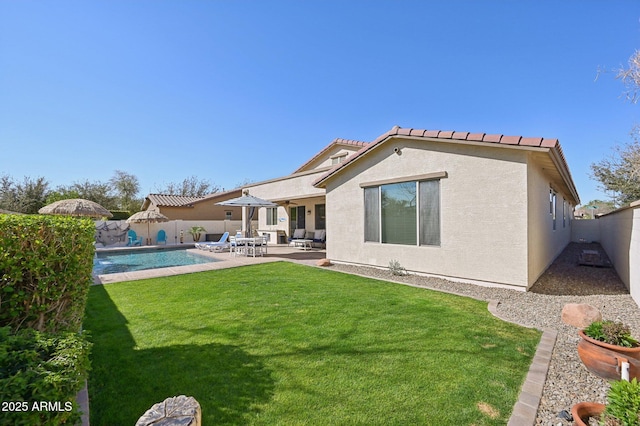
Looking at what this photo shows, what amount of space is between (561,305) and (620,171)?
1801 cm

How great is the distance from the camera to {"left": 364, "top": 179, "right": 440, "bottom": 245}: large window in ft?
32.9

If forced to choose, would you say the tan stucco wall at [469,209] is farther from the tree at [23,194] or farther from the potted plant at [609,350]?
the tree at [23,194]

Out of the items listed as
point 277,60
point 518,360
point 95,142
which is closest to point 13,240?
point 518,360

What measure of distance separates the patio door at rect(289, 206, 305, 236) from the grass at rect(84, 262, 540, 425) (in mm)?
15091

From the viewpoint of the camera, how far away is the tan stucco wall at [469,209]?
8242mm

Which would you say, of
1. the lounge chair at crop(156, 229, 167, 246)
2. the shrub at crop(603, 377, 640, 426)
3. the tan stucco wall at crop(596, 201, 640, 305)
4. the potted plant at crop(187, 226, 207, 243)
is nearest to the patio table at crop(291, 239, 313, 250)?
the potted plant at crop(187, 226, 207, 243)

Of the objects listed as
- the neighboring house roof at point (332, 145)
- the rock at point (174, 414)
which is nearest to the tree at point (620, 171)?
the neighboring house roof at point (332, 145)

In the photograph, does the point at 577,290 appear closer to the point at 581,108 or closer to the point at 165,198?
the point at 581,108

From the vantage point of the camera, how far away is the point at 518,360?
14.3 feet

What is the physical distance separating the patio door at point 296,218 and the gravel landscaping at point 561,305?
1052cm

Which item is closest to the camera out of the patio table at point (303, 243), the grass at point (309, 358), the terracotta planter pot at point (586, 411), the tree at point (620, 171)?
the terracotta planter pot at point (586, 411)

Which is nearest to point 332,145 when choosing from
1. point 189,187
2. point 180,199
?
point 180,199

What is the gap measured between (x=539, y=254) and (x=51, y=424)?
12.6 meters

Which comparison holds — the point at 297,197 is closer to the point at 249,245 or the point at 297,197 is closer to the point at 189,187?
the point at 249,245
